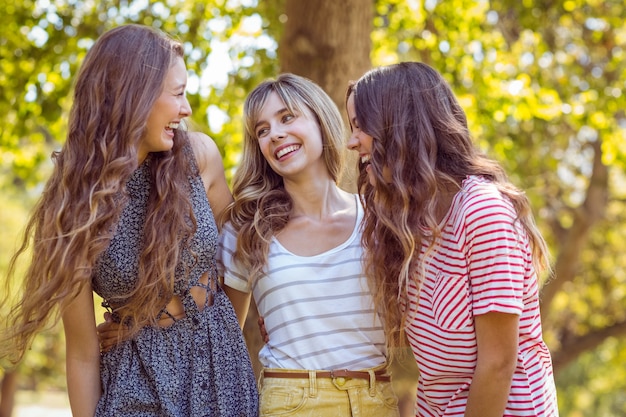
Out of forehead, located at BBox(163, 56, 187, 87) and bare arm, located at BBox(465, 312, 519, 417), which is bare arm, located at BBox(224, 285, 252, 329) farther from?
bare arm, located at BBox(465, 312, 519, 417)

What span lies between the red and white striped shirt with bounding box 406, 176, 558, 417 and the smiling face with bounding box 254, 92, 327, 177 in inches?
32.2

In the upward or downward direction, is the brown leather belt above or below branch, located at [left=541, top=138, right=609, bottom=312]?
below

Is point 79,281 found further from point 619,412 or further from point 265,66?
point 619,412

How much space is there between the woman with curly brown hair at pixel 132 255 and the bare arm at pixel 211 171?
0.19 m

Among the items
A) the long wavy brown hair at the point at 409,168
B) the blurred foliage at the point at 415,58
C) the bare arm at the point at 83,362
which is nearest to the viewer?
the long wavy brown hair at the point at 409,168

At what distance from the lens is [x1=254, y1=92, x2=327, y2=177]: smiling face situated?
Answer: 332cm

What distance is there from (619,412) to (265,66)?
16429mm

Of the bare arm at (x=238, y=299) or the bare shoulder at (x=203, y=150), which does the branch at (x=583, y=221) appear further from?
the bare shoulder at (x=203, y=150)

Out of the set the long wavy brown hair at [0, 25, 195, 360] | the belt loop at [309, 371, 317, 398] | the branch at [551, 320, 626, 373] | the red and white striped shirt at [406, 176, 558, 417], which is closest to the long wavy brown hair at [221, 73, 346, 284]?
the long wavy brown hair at [0, 25, 195, 360]

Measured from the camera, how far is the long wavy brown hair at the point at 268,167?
329 cm

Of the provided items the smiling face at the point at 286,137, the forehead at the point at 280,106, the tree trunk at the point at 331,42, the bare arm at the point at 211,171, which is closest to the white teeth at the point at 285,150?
the smiling face at the point at 286,137

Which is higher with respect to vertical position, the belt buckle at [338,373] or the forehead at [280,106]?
the forehead at [280,106]

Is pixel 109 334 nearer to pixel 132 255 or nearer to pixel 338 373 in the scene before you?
pixel 132 255

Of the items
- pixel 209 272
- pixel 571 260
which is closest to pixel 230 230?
pixel 209 272
